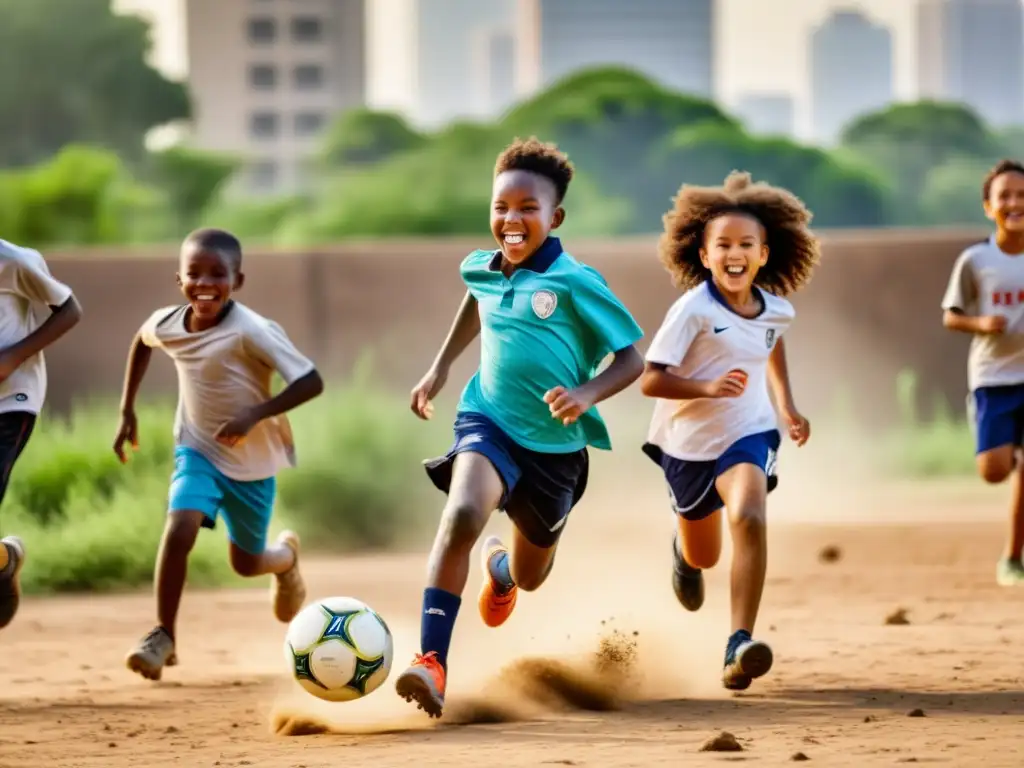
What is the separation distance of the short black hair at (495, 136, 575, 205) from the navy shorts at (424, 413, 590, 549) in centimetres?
87

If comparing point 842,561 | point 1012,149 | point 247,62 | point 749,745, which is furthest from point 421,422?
point 247,62

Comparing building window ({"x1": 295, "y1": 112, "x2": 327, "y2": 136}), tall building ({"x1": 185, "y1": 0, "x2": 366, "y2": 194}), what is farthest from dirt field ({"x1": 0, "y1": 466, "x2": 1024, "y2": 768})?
building window ({"x1": 295, "y1": 112, "x2": 327, "y2": 136})

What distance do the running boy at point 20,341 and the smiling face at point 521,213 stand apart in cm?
179

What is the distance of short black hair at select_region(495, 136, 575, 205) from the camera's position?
7.00 m

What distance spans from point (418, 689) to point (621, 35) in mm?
152879

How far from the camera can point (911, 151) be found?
64.5 meters

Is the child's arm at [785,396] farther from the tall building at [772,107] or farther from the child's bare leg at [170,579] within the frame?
the tall building at [772,107]

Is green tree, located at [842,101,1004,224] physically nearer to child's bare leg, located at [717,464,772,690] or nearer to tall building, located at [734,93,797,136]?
child's bare leg, located at [717,464,772,690]

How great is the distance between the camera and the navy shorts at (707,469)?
718 cm

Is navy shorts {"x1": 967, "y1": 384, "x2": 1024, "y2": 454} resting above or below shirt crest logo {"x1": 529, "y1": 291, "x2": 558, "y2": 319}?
below

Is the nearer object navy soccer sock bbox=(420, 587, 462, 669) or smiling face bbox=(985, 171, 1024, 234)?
navy soccer sock bbox=(420, 587, 462, 669)

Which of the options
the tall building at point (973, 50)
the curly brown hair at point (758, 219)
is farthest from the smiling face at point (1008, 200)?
the tall building at point (973, 50)

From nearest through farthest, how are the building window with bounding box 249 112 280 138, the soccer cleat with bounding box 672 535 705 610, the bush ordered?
the soccer cleat with bounding box 672 535 705 610 → the bush → the building window with bounding box 249 112 280 138

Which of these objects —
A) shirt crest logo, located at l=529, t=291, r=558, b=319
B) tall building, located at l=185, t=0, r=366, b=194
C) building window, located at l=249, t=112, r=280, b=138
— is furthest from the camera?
building window, located at l=249, t=112, r=280, b=138
